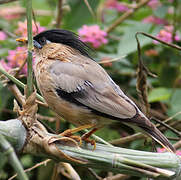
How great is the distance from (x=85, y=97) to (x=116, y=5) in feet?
7.11

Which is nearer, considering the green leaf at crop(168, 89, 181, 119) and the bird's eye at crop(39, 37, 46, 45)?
the bird's eye at crop(39, 37, 46, 45)

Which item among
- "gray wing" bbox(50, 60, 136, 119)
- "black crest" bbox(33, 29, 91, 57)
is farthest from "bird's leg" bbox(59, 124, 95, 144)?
"black crest" bbox(33, 29, 91, 57)

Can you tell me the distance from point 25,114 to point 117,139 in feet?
4.16

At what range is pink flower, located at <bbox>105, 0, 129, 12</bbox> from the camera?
3.99 meters

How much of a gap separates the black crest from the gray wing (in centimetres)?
16

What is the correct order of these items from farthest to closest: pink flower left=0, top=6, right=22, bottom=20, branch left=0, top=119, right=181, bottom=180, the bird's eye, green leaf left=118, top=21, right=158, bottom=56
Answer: pink flower left=0, top=6, right=22, bottom=20 < green leaf left=118, top=21, right=158, bottom=56 < the bird's eye < branch left=0, top=119, right=181, bottom=180

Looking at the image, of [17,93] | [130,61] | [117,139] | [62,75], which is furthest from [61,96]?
[130,61]

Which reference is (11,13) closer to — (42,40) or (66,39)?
(42,40)

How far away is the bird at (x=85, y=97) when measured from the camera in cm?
207

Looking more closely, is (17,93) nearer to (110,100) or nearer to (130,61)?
(110,100)

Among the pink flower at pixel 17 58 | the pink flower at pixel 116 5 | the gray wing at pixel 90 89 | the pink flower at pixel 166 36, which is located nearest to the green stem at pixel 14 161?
the gray wing at pixel 90 89

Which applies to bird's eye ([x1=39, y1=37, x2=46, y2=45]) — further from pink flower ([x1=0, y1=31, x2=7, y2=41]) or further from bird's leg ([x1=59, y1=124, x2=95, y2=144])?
pink flower ([x1=0, y1=31, x2=7, y2=41])

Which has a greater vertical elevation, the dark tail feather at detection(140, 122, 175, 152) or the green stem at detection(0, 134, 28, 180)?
the green stem at detection(0, 134, 28, 180)

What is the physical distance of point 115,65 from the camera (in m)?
3.42
